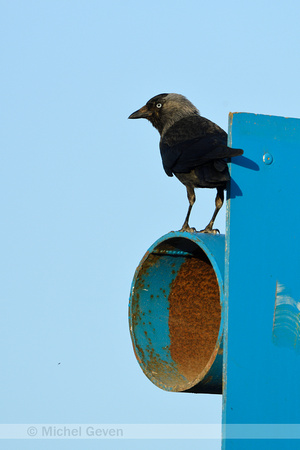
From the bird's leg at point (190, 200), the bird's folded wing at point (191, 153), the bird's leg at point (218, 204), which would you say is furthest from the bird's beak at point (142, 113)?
the bird's leg at point (218, 204)

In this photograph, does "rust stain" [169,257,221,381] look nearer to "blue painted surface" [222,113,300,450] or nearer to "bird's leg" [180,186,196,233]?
"bird's leg" [180,186,196,233]

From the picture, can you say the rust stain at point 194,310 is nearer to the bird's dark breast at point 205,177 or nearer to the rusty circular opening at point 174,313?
the rusty circular opening at point 174,313

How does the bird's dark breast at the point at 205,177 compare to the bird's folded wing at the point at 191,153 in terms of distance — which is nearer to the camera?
the bird's dark breast at the point at 205,177

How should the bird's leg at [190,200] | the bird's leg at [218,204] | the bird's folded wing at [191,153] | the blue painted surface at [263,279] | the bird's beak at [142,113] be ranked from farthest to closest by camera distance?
the bird's beak at [142,113] < the bird's leg at [190,200] < the bird's leg at [218,204] < the bird's folded wing at [191,153] < the blue painted surface at [263,279]

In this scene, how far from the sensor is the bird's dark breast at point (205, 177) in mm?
5230

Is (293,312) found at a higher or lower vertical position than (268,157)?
lower

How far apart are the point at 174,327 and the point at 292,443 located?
1.46 meters

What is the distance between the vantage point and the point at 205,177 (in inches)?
219

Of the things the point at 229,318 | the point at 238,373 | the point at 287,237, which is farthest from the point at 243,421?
the point at 287,237

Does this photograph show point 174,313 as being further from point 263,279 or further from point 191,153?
point 263,279

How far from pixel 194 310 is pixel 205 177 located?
1063mm

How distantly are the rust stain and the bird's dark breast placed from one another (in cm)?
55

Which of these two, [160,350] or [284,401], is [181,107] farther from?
[284,401]

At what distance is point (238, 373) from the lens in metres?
4.80
